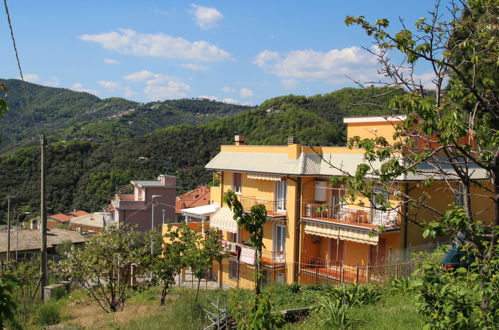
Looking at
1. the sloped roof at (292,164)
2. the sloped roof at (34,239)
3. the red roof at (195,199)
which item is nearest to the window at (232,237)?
the sloped roof at (292,164)

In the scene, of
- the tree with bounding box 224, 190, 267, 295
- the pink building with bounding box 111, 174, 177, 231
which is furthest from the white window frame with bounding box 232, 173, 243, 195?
the pink building with bounding box 111, 174, 177, 231

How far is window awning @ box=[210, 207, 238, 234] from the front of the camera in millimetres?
24875

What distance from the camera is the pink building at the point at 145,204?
44.7 metres

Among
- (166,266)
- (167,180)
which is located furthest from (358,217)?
(167,180)

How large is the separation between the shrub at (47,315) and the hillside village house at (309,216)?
9.70 metres

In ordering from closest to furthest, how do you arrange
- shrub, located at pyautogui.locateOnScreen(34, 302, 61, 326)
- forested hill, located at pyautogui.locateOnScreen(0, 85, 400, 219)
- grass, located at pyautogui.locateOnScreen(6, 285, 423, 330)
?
grass, located at pyautogui.locateOnScreen(6, 285, 423, 330) < shrub, located at pyautogui.locateOnScreen(34, 302, 61, 326) < forested hill, located at pyautogui.locateOnScreen(0, 85, 400, 219)

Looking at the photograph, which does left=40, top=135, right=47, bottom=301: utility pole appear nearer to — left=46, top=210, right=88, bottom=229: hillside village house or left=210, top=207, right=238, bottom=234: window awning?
left=210, top=207, right=238, bottom=234: window awning

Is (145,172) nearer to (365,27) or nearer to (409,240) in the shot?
(409,240)

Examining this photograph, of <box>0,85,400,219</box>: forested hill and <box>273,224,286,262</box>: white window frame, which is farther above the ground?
<box>0,85,400,219</box>: forested hill

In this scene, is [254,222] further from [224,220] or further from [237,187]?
[237,187]

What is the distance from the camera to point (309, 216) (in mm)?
21859

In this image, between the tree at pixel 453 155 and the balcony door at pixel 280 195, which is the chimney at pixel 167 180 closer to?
the balcony door at pixel 280 195

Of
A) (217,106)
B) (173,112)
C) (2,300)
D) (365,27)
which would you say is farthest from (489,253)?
(217,106)

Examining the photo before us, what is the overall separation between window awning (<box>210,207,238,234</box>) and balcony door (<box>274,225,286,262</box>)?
2.51 meters
